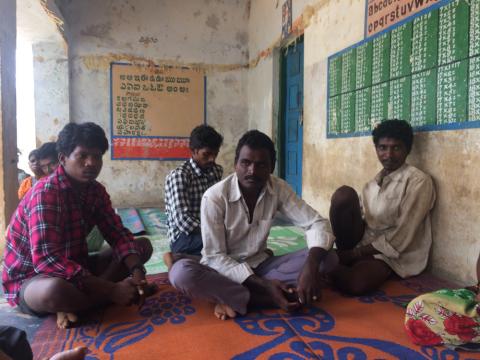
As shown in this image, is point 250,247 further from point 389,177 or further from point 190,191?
point 389,177

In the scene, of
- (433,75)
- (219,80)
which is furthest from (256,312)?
(219,80)

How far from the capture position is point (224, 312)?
6.17ft

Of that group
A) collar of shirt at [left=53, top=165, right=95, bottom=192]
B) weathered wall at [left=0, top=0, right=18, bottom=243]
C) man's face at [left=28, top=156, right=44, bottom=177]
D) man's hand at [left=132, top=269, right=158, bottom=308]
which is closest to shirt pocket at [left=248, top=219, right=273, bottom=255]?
man's hand at [left=132, top=269, right=158, bottom=308]

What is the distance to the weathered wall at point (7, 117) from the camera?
3.03m

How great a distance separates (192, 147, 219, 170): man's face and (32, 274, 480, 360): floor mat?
952 mm

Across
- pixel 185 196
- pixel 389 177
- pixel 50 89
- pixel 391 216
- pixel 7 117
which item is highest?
pixel 50 89

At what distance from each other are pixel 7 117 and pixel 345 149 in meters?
2.95

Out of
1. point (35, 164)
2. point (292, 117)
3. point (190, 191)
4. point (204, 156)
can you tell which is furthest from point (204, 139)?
point (292, 117)

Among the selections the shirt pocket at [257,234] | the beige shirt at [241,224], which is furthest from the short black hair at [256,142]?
the shirt pocket at [257,234]

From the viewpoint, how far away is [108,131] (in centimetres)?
623

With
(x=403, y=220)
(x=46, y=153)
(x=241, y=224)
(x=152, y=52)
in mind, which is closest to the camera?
(x=241, y=224)

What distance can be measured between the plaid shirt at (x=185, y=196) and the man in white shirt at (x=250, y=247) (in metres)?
0.49

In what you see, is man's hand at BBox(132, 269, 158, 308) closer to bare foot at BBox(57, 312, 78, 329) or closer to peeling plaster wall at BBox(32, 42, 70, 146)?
bare foot at BBox(57, 312, 78, 329)

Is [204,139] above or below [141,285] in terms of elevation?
above
